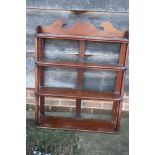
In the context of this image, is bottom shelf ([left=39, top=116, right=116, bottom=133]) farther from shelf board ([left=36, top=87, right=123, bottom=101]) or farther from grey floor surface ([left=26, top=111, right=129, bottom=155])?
shelf board ([left=36, top=87, right=123, bottom=101])

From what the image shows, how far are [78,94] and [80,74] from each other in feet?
0.63

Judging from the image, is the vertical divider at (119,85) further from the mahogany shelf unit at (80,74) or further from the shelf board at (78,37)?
the shelf board at (78,37)

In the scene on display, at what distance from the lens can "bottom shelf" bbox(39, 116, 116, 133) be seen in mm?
2412

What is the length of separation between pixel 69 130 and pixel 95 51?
708 millimetres

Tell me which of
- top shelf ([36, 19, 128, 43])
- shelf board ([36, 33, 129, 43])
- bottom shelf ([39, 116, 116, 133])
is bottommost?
bottom shelf ([39, 116, 116, 133])

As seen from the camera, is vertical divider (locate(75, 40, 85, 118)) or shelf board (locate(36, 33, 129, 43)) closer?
shelf board (locate(36, 33, 129, 43))

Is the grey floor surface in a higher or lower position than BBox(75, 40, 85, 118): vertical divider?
lower

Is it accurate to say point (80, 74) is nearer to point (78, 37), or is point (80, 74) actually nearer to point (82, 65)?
point (82, 65)

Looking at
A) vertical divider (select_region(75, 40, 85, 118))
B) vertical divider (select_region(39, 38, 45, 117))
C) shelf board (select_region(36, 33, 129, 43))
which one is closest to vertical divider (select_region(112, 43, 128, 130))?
shelf board (select_region(36, 33, 129, 43))

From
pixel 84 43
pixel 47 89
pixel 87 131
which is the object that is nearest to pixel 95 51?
pixel 84 43

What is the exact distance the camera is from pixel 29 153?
6.97ft

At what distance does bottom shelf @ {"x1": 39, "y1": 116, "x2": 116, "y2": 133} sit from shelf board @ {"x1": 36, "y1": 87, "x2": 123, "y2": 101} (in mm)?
273

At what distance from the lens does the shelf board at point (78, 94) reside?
2.32 meters
